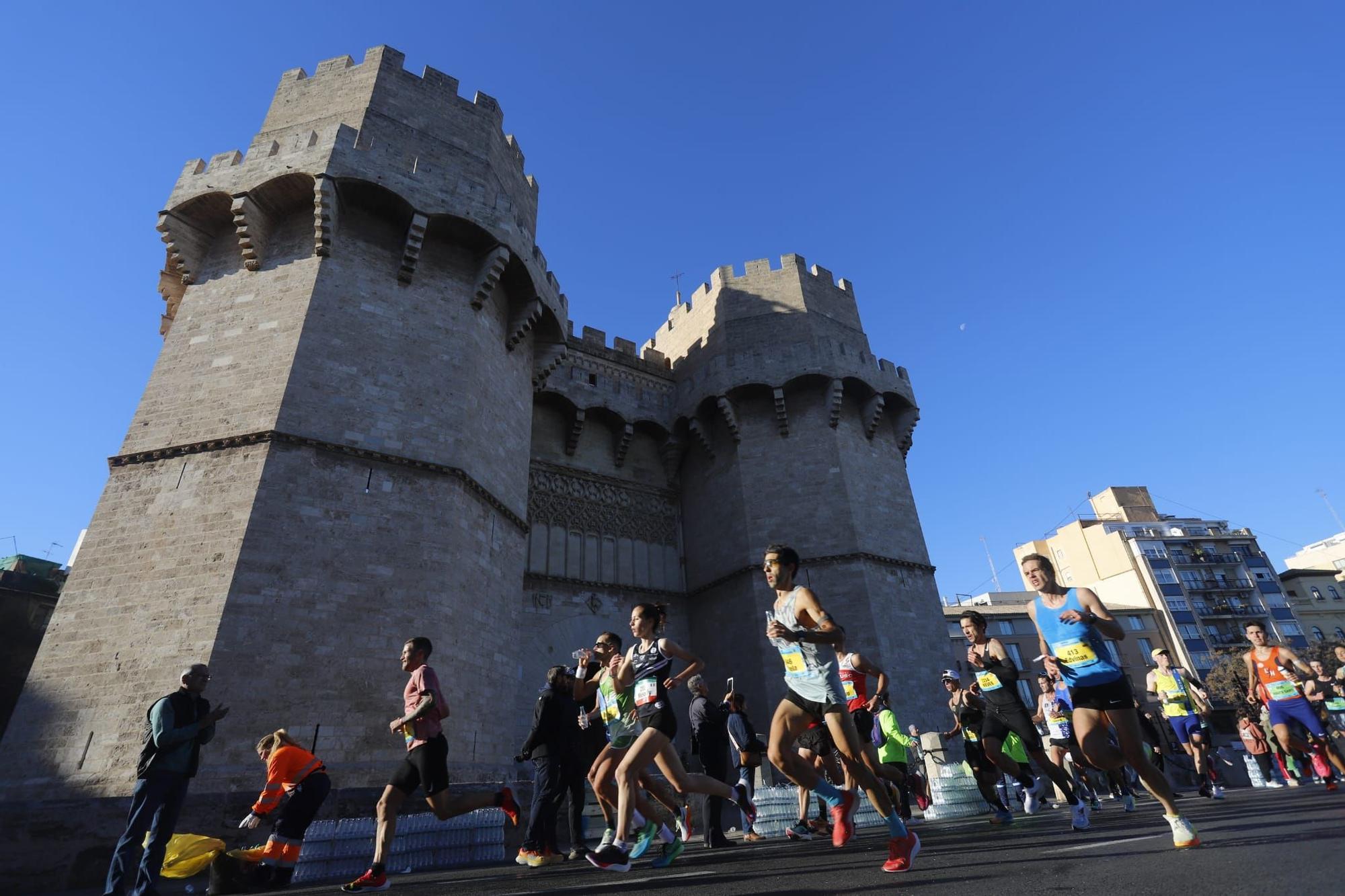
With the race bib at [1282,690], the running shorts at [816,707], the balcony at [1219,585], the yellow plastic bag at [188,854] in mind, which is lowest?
the yellow plastic bag at [188,854]

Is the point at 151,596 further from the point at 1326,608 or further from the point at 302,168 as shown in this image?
the point at 1326,608

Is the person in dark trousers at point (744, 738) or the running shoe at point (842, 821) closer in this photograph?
the running shoe at point (842, 821)

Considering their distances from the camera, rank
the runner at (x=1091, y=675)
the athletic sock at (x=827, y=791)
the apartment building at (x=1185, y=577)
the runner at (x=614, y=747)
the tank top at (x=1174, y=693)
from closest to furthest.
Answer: the runner at (x=1091, y=675) < the athletic sock at (x=827, y=791) < the runner at (x=614, y=747) < the tank top at (x=1174, y=693) < the apartment building at (x=1185, y=577)

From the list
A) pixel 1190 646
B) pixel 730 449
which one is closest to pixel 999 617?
pixel 1190 646

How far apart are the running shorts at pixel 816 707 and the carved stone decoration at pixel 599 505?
43.1 feet

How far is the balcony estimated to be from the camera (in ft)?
161

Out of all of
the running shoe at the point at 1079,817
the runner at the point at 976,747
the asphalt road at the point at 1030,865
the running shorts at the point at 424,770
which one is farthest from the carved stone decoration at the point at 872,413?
the running shorts at the point at 424,770

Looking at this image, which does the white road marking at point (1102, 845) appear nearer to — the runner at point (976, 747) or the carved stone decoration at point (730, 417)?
the runner at point (976, 747)

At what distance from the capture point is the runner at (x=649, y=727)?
4754mm

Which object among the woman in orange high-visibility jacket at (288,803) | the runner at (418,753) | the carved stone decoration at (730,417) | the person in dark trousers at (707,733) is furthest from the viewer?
→ the carved stone decoration at (730,417)

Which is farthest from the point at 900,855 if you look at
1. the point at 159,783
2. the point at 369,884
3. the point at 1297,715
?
the point at 1297,715

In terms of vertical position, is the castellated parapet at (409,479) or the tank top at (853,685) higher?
the castellated parapet at (409,479)

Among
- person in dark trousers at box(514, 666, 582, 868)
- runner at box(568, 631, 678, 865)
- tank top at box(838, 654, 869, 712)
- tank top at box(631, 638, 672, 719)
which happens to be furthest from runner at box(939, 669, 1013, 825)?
person in dark trousers at box(514, 666, 582, 868)

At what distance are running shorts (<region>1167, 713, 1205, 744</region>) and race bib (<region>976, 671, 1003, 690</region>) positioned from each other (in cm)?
391
